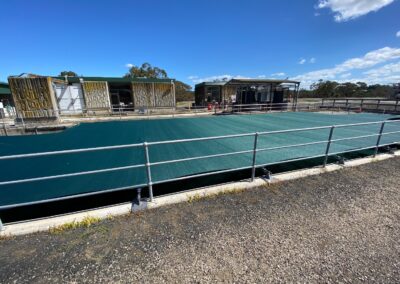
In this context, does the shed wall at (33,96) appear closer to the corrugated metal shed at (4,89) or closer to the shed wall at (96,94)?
the shed wall at (96,94)

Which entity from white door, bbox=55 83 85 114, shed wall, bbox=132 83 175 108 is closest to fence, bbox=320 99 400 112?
shed wall, bbox=132 83 175 108

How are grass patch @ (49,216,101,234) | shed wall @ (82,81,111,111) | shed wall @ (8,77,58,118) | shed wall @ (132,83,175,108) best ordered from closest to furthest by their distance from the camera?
grass patch @ (49,216,101,234)
shed wall @ (8,77,58,118)
shed wall @ (82,81,111,111)
shed wall @ (132,83,175,108)

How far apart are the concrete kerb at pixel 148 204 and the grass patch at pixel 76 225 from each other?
4cm

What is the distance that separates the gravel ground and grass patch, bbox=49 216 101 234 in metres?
0.06

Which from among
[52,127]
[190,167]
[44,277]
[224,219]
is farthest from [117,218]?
[52,127]

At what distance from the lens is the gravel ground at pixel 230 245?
1784 mm

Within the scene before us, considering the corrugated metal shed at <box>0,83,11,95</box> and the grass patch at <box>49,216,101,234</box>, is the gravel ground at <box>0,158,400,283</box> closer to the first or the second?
the grass patch at <box>49,216,101,234</box>

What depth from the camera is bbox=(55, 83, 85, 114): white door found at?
15.9 meters

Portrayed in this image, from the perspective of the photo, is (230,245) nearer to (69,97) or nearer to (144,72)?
(69,97)

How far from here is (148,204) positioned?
9.34ft

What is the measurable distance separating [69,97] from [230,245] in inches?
764

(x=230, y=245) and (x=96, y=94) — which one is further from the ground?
(x=96, y=94)

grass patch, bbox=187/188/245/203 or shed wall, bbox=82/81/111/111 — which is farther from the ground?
shed wall, bbox=82/81/111/111

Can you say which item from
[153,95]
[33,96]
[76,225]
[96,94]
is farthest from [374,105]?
[33,96]
